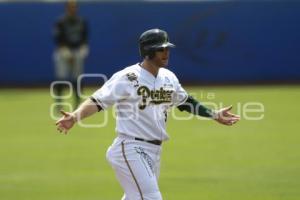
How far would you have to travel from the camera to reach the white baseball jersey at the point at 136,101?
6.47 m

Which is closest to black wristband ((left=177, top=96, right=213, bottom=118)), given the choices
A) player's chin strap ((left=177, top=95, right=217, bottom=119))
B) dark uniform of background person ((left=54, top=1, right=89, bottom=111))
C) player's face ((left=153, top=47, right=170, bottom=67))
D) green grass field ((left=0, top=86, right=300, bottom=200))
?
player's chin strap ((left=177, top=95, right=217, bottom=119))

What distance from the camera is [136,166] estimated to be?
20.9ft

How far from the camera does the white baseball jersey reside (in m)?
6.47

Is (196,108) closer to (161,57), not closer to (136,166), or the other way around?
(161,57)

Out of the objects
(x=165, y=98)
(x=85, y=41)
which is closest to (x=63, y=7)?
(x=85, y=41)

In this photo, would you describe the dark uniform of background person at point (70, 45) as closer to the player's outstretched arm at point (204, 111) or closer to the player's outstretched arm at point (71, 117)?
the player's outstretched arm at point (204, 111)

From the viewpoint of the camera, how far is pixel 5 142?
13367 millimetres

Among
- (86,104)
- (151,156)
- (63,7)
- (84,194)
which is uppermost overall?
(63,7)

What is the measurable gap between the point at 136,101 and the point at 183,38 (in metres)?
20.8

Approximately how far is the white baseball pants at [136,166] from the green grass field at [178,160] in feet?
7.35

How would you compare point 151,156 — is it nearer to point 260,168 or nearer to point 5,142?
point 260,168

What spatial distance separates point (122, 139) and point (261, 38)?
70.3 feet

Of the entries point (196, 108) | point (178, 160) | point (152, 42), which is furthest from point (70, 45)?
point (152, 42)

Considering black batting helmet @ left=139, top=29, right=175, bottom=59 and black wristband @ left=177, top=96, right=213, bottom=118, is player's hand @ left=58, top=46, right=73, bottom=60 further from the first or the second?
black batting helmet @ left=139, top=29, right=175, bottom=59
